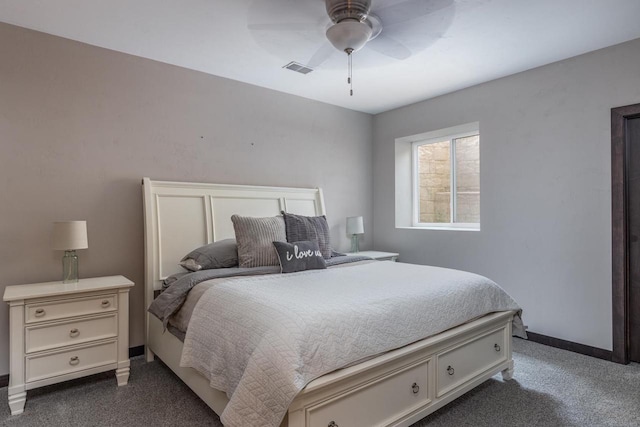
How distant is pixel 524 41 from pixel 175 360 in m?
3.42

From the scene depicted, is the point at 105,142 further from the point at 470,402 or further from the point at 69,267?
the point at 470,402

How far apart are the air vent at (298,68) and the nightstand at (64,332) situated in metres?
2.19

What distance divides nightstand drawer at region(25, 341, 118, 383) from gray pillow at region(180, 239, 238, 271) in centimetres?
73

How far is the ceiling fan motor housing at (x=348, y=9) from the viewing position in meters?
2.06

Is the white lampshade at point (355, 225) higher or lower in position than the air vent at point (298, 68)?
lower

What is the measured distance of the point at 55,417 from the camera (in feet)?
6.87

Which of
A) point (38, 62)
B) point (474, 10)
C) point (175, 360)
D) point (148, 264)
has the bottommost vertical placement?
point (175, 360)

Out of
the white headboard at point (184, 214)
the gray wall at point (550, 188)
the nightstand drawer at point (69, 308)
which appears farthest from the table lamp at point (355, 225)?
the nightstand drawer at point (69, 308)

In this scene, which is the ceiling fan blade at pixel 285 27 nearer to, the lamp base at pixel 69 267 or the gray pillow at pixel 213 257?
the gray pillow at pixel 213 257

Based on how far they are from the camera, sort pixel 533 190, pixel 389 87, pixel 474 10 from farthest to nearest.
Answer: pixel 389 87
pixel 533 190
pixel 474 10

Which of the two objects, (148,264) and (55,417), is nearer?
(55,417)

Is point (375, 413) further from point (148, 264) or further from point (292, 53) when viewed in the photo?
point (292, 53)

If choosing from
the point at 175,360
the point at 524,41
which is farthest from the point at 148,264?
the point at 524,41

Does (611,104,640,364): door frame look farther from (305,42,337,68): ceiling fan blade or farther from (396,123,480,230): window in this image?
(305,42,337,68): ceiling fan blade
